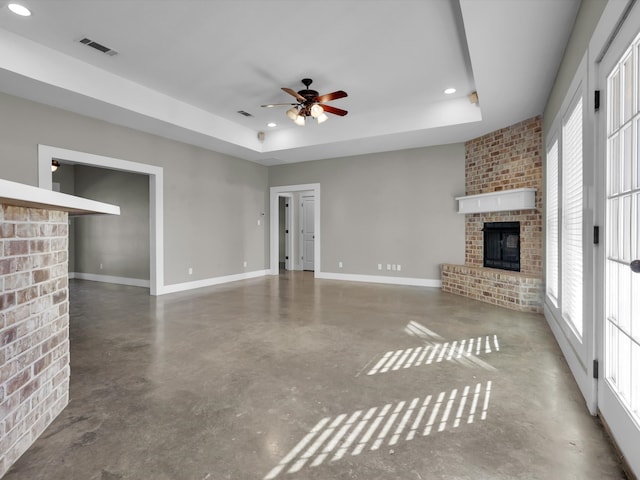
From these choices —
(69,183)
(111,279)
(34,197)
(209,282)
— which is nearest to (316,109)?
(34,197)

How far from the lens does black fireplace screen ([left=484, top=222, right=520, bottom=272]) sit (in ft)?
18.1

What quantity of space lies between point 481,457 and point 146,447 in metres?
1.69

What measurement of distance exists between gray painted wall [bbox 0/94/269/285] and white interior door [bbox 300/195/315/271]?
1.40 metres

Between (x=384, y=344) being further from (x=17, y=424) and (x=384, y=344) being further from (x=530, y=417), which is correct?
(x=17, y=424)

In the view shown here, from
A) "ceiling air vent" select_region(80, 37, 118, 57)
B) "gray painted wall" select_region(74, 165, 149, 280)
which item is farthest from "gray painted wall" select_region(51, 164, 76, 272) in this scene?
"ceiling air vent" select_region(80, 37, 118, 57)

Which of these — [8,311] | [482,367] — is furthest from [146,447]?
[482,367]

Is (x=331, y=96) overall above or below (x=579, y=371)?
above

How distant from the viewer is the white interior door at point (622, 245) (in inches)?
62.2

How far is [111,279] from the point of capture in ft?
24.4

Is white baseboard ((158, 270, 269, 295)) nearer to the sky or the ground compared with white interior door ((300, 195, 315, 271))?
nearer to the ground

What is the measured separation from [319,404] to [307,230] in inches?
300

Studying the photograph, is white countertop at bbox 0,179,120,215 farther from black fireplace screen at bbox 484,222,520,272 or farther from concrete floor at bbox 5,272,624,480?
black fireplace screen at bbox 484,222,520,272

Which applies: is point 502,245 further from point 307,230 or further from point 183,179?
point 183,179

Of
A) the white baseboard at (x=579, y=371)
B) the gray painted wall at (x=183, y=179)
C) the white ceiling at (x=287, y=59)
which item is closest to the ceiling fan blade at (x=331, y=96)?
the white ceiling at (x=287, y=59)
